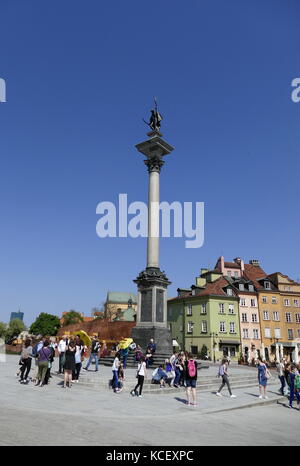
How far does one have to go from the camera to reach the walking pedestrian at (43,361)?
13836 mm

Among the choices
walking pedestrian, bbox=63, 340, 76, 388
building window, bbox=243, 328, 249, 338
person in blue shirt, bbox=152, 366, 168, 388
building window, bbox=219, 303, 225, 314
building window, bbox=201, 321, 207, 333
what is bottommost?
person in blue shirt, bbox=152, 366, 168, 388

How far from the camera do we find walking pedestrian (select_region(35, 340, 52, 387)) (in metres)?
13.8

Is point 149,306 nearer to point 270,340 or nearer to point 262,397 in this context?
point 262,397

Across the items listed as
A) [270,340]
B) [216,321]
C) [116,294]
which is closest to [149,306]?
[216,321]

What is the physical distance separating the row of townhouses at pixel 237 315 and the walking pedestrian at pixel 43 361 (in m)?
39.1

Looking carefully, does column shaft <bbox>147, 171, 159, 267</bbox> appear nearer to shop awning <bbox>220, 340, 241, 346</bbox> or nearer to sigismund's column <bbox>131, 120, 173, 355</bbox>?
sigismund's column <bbox>131, 120, 173, 355</bbox>

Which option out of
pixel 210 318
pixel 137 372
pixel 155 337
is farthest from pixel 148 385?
pixel 210 318

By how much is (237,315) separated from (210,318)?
5047 millimetres

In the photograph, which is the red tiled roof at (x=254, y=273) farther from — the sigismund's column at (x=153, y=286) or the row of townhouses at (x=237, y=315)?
the sigismund's column at (x=153, y=286)

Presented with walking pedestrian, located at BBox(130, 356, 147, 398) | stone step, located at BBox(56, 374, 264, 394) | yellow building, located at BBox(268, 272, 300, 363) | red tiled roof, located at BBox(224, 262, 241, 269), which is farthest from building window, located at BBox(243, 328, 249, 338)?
walking pedestrian, located at BBox(130, 356, 147, 398)

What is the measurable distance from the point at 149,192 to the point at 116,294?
11202cm

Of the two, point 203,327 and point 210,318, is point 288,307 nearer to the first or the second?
point 210,318

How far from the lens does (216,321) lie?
5216 centimetres

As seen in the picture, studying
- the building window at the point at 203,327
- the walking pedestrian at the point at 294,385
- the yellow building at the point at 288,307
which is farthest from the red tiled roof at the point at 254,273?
the walking pedestrian at the point at 294,385
